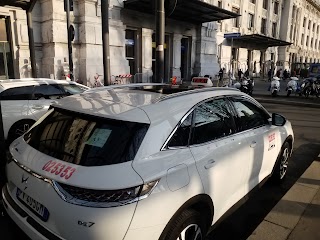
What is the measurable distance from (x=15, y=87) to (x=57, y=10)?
401 inches

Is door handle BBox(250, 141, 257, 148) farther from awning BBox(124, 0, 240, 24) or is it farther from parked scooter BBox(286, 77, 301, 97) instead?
parked scooter BBox(286, 77, 301, 97)

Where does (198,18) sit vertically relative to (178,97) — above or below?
above

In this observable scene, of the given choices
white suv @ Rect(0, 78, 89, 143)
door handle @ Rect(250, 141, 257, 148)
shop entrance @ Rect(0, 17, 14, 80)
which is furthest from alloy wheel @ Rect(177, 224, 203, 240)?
shop entrance @ Rect(0, 17, 14, 80)

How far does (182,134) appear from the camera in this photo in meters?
2.40

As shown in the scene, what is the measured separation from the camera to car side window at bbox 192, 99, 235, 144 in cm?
259

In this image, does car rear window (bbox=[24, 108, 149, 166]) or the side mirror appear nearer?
car rear window (bbox=[24, 108, 149, 166])

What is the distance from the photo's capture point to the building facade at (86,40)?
46.7 ft

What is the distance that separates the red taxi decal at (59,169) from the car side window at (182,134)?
0.78 meters

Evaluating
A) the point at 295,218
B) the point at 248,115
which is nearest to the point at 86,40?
the point at 248,115

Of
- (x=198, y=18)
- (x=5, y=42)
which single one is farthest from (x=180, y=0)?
(x=5, y=42)

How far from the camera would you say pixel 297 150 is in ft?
20.5

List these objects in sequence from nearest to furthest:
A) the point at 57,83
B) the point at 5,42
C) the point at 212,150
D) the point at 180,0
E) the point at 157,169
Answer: the point at 157,169 → the point at 212,150 → the point at 57,83 → the point at 5,42 → the point at 180,0

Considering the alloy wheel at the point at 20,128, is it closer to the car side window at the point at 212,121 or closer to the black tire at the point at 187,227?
the car side window at the point at 212,121

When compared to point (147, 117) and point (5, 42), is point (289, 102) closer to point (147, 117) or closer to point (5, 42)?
point (147, 117)
